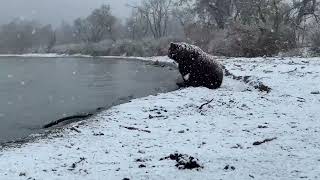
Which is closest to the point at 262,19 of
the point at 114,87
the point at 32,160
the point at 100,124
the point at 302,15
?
the point at 302,15

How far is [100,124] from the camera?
1052 cm

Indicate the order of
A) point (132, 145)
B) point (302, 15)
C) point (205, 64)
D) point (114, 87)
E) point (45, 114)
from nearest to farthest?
point (132, 145)
point (45, 114)
point (205, 64)
point (114, 87)
point (302, 15)

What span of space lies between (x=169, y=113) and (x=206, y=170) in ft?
16.4

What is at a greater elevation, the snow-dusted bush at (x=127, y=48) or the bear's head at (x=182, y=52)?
the bear's head at (x=182, y=52)

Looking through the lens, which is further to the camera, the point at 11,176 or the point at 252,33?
the point at 252,33

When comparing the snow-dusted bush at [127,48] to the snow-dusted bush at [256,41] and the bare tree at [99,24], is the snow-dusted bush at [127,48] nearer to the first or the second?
the bare tree at [99,24]

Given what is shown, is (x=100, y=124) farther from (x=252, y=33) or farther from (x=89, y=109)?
(x=252, y=33)

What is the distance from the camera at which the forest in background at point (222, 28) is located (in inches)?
1539

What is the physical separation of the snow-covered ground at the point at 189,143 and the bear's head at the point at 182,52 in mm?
4558

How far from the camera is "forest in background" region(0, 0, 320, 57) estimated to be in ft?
128

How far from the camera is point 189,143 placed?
8367 millimetres

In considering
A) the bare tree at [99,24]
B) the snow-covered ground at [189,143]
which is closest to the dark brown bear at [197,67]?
the snow-covered ground at [189,143]

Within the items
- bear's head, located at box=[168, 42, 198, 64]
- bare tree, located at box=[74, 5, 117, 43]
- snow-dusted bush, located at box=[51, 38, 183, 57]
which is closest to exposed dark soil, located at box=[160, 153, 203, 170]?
bear's head, located at box=[168, 42, 198, 64]

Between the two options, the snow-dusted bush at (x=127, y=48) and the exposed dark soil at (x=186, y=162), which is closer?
the exposed dark soil at (x=186, y=162)
